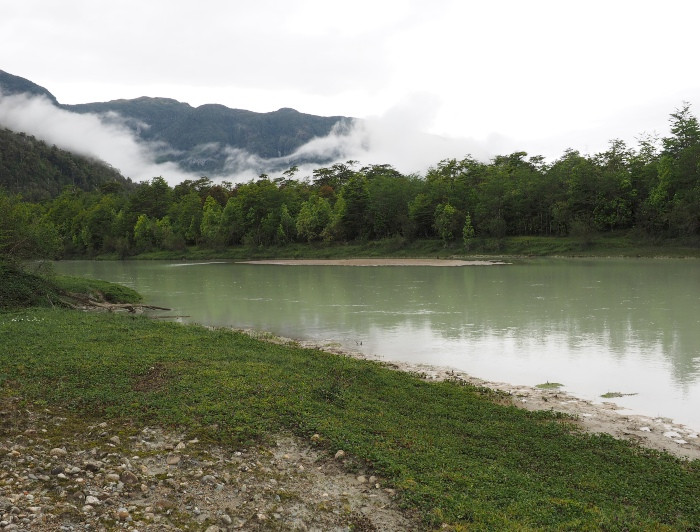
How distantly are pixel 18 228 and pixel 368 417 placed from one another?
24.7 metres

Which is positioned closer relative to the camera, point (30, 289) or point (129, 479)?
point (129, 479)

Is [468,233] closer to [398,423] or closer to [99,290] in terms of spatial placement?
[99,290]

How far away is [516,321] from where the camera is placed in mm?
22922

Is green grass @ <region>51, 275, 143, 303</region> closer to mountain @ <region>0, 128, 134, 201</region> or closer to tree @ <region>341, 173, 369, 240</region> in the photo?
tree @ <region>341, 173, 369, 240</region>

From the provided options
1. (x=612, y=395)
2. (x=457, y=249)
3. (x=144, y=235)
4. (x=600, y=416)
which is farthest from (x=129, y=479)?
(x=144, y=235)

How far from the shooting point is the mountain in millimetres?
171375

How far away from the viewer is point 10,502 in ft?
18.8

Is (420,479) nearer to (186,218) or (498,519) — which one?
(498,519)

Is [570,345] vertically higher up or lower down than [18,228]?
lower down

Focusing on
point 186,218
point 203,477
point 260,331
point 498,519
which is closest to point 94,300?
point 260,331

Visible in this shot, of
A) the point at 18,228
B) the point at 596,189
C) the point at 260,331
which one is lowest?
the point at 260,331

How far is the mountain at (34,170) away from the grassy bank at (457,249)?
83335mm

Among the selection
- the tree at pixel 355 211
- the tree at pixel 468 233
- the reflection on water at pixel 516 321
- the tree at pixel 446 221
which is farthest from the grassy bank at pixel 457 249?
the reflection on water at pixel 516 321

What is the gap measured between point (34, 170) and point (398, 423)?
210 m
